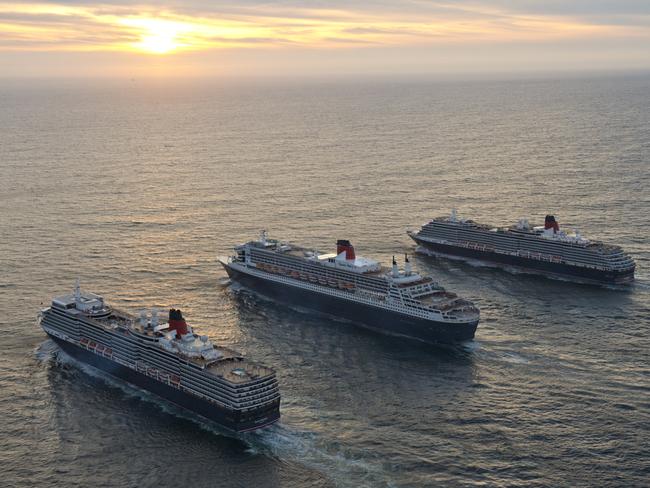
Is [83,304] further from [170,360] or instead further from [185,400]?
[185,400]

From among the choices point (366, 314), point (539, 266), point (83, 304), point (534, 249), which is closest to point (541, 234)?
point (534, 249)

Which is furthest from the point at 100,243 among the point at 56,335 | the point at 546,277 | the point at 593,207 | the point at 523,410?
the point at 593,207

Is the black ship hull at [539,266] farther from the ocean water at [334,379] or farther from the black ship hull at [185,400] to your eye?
the black ship hull at [185,400]

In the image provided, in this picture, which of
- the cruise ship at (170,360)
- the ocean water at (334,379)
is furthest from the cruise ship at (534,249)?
the cruise ship at (170,360)

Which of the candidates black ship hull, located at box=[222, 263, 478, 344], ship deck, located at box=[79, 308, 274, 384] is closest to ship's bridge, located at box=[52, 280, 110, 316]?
ship deck, located at box=[79, 308, 274, 384]

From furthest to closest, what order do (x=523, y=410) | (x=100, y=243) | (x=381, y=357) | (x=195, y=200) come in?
1. (x=195, y=200)
2. (x=100, y=243)
3. (x=381, y=357)
4. (x=523, y=410)

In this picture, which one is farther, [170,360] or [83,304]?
[83,304]

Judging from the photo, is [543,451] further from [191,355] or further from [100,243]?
[100,243]

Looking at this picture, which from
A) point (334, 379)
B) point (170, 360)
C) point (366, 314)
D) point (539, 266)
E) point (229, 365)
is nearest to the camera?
point (229, 365)
